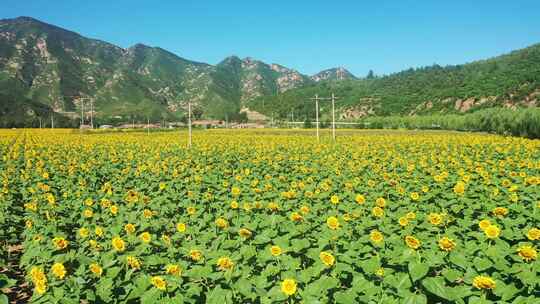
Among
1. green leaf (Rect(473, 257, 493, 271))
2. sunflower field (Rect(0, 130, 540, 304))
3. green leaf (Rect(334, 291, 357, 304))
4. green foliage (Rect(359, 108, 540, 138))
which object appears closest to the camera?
green leaf (Rect(334, 291, 357, 304))

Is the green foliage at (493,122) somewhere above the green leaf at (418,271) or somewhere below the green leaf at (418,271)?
above

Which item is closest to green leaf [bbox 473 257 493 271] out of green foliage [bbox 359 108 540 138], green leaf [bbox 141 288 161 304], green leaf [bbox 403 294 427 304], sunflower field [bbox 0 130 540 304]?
sunflower field [bbox 0 130 540 304]

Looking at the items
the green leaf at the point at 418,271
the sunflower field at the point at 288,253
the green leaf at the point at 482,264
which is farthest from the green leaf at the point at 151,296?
the green leaf at the point at 482,264

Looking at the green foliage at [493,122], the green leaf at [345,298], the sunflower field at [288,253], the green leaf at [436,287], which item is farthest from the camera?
the green foliage at [493,122]

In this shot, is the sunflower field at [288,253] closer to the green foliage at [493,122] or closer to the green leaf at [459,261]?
the green leaf at [459,261]

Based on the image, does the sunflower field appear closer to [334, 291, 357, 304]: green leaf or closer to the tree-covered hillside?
[334, 291, 357, 304]: green leaf

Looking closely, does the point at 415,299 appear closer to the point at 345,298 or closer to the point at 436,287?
the point at 436,287

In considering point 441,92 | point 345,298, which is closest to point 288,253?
point 345,298

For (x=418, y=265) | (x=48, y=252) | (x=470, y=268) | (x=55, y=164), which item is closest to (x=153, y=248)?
(x=48, y=252)

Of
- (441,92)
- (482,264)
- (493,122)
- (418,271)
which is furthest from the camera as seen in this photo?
(441,92)

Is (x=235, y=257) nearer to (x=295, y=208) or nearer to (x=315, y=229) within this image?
(x=315, y=229)

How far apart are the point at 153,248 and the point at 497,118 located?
49475mm

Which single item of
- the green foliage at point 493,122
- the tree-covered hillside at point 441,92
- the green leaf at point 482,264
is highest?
the tree-covered hillside at point 441,92

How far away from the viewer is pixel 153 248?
202 inches
